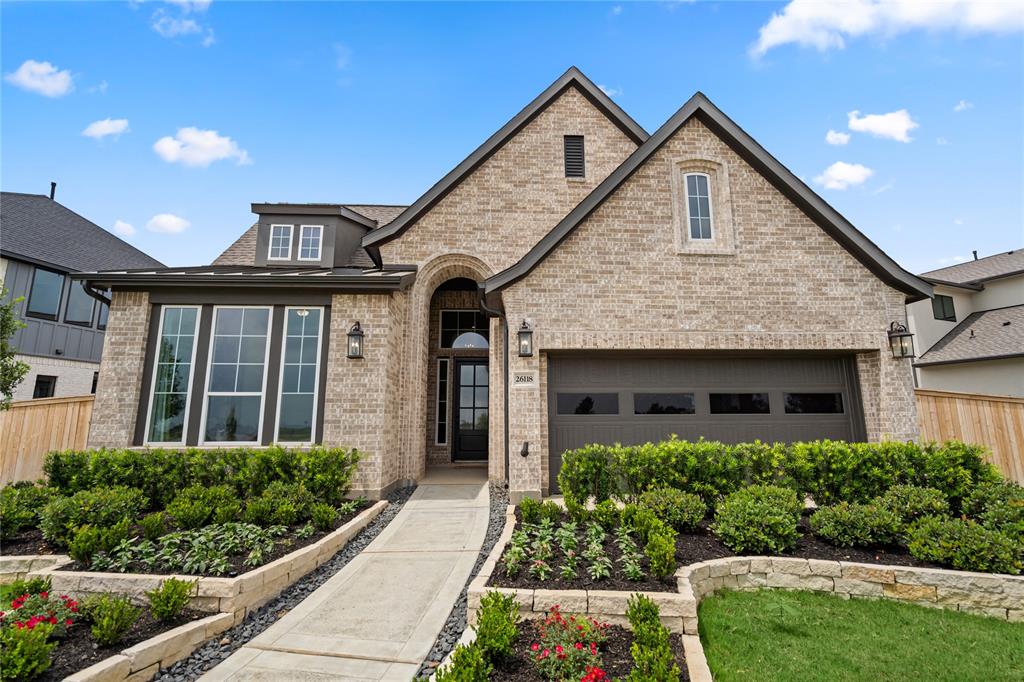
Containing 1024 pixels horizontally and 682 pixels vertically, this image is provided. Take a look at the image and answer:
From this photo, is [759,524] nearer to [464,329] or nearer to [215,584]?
[215,584]

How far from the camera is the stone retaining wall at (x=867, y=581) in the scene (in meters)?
4.41

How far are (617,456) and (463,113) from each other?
39.0 feet

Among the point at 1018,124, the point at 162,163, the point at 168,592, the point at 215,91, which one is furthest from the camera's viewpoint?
the point at 162,163

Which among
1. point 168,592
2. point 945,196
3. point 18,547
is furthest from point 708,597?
point 945,196

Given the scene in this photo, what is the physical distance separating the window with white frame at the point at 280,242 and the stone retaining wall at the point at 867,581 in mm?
12042

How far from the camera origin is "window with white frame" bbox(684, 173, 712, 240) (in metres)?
9.04

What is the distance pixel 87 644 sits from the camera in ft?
11.9

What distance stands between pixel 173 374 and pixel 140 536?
12.7 ft

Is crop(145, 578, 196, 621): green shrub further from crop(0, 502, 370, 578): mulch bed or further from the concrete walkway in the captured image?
the concrete walkway

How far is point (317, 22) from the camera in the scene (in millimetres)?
8477

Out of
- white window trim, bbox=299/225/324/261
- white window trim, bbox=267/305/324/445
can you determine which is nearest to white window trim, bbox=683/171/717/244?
white window trim, bbox=267/305/324/445

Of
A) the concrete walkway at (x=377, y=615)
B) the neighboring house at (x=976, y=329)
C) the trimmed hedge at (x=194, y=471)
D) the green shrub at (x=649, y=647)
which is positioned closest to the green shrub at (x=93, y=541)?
the trimmed hedge at (x=194, y=471)

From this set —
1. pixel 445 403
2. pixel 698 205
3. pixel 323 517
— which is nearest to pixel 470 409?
pixel 445 403

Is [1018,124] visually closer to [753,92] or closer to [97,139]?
[753,92]
